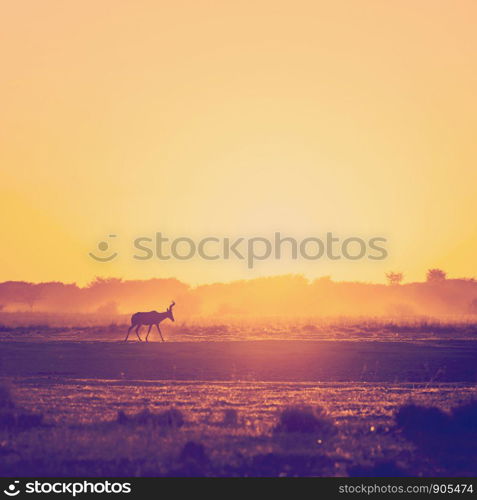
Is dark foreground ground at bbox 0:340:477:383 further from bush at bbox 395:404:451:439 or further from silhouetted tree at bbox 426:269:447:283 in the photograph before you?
silhouetted tree at bbox 426:269:447:283

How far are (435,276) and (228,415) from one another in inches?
6028

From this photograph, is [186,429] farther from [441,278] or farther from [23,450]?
[441,278]

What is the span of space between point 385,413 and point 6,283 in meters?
140

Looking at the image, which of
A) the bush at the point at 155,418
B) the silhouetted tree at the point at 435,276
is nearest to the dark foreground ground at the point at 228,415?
the bush at the point at 155,418

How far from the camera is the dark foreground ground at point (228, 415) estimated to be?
15.4 meters

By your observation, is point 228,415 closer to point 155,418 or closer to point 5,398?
point 155,418

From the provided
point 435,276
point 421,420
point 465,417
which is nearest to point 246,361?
point 465,417

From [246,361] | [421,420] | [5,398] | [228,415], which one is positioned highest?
[246,361]

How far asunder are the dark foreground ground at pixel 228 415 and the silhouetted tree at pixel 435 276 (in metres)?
131

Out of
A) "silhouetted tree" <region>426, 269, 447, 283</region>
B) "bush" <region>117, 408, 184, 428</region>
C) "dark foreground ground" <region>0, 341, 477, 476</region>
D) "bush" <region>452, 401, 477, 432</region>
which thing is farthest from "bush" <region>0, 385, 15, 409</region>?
"silhouetted tree" <region>426, 269, 447, 283</region>

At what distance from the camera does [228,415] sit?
2009 cm

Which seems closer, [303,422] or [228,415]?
[303,422]

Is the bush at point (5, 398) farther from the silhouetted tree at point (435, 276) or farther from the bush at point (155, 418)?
the silhouetted tree at point (435, 276)

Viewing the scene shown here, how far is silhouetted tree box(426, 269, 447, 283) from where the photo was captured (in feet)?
545
